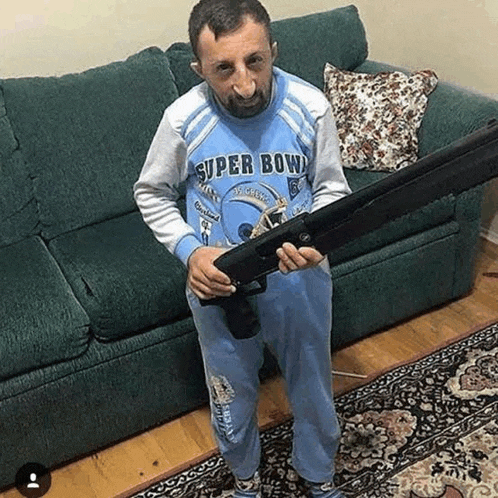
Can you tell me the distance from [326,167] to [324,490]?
745 millimetres

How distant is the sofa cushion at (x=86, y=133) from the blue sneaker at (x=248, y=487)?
0.93 meters

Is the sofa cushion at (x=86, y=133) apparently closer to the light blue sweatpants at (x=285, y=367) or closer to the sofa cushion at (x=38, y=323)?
the sofa cushion at (x=38, y=323)

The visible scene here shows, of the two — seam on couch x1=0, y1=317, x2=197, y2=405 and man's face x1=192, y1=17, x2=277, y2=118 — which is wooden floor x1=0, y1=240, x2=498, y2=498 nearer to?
seam on couch x1=0, y1=317, x2=197, y2=405

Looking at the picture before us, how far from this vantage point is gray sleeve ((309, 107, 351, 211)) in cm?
132

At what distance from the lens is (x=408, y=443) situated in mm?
1778

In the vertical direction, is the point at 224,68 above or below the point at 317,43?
above

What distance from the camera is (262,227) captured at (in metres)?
1.32

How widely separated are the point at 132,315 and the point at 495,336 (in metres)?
1.12

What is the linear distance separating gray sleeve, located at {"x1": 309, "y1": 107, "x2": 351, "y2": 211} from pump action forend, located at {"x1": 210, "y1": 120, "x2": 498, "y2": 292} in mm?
139

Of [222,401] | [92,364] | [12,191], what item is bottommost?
[92,364]

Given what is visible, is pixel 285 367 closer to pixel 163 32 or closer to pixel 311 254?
pixel 311 254

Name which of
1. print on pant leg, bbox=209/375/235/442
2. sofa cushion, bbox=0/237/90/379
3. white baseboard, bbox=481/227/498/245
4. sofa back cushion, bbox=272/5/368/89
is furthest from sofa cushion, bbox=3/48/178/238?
white baseboard, bbox=481/227/498/245

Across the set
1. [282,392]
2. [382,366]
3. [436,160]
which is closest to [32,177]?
[282,392]

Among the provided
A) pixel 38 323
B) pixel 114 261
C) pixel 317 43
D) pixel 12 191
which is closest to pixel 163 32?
pixel 317 43
